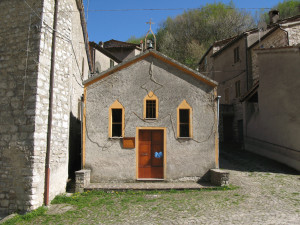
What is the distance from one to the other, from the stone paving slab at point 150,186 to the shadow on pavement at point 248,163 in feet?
13.3

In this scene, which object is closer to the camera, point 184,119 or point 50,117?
point 50,117

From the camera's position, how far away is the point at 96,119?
35.0 ft

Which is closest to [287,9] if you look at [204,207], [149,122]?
[149,122]

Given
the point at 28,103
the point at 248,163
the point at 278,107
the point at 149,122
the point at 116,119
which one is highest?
the point at 278,107

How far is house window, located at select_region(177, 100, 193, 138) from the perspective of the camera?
10938 millimetres

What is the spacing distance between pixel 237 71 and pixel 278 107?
8482mm

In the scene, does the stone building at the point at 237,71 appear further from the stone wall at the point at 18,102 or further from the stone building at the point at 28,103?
the stone wall at the point at 18,102

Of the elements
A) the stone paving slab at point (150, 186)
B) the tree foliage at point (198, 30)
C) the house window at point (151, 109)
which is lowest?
the stone paving slab at point (150, 186)

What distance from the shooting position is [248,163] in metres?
14.2

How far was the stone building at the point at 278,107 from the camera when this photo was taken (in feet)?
41.8

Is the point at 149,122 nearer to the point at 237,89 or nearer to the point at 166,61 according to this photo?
the point at 166,61

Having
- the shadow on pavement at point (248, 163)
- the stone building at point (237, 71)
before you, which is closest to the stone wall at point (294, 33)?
the stone building at point (237, 71)

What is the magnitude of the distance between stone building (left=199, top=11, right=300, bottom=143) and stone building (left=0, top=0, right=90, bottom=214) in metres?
13.6

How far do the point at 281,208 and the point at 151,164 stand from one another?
5.08m
